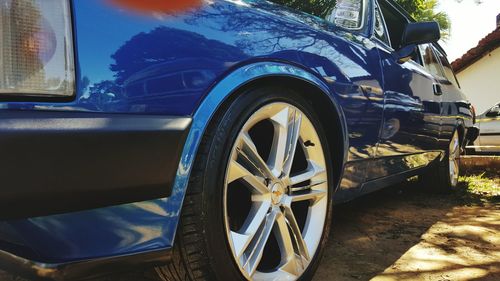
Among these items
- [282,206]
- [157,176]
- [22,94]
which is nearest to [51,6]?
[22,94]

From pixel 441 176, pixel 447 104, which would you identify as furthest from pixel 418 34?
pixel 441 176

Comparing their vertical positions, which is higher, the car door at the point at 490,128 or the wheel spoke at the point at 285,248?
the wheel spoke at the point at 285,248

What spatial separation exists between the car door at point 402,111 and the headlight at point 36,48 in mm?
1854

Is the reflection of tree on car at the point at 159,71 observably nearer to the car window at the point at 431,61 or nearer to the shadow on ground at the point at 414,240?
the shadow on ground at the point at 414,240

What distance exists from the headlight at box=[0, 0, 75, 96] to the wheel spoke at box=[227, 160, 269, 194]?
0.60 meters

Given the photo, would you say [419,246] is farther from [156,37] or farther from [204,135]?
[156,37]

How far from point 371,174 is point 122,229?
1.68 m

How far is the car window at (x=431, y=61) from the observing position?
13.4ft

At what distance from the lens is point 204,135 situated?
1.51 m

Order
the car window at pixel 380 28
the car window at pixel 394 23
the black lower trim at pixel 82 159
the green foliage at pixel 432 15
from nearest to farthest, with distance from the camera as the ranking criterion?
the black lower trim at pixel 82 159 → the car window at pixel 380 28 → the car window at pixel 394 23 → the green foliage at pixel 432 15

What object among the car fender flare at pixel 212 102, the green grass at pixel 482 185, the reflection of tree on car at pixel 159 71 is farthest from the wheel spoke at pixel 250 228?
the green grass at pixel 482 185

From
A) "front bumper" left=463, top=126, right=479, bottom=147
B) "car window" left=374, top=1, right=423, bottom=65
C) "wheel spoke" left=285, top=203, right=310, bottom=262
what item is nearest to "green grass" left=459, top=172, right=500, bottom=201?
"front bumper" left=463, top=126, right=479, bottom=147

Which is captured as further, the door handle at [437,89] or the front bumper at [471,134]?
the front bumper at [471,134]

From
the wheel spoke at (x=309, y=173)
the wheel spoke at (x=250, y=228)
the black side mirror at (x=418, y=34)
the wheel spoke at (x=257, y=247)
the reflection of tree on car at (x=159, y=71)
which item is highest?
the black side mirror at (x=418, y=34)
